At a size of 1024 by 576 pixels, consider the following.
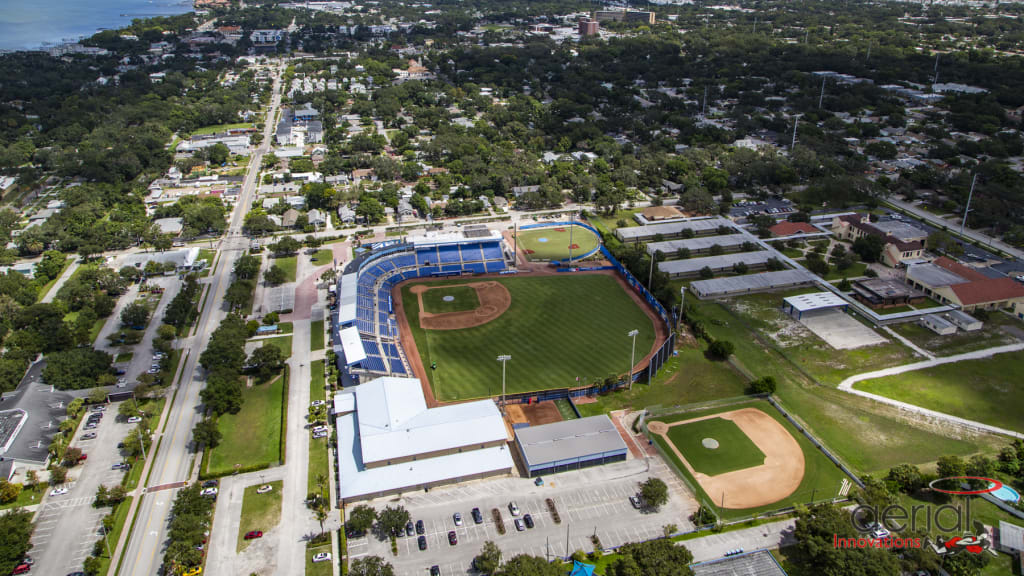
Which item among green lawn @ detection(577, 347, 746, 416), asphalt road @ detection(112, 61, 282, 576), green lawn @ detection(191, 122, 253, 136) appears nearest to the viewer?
asphalt road @ detection(112, 61, 282, 576)

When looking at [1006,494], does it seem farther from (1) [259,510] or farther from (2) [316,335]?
(2) [316,335]

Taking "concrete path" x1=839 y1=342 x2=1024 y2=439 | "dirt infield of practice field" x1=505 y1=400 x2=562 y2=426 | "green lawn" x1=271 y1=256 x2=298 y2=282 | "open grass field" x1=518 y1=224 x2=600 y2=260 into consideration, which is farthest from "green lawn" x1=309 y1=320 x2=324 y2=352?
"concrete path" x1=839 y1=342 x2=1024 y2=439

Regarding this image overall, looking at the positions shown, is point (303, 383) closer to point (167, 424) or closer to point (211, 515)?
point (167, 424)

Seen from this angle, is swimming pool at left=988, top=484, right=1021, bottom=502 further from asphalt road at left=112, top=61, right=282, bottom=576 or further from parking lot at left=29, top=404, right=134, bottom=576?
parking lot at left=29, top=404, right=134, bottom=576

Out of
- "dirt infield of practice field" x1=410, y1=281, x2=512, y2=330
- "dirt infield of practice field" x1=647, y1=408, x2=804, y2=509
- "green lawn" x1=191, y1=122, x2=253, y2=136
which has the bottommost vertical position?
"dirt infield of practice field" x1=647, y1=408, x2=804, y2=509

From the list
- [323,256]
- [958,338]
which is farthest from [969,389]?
[323,256]
